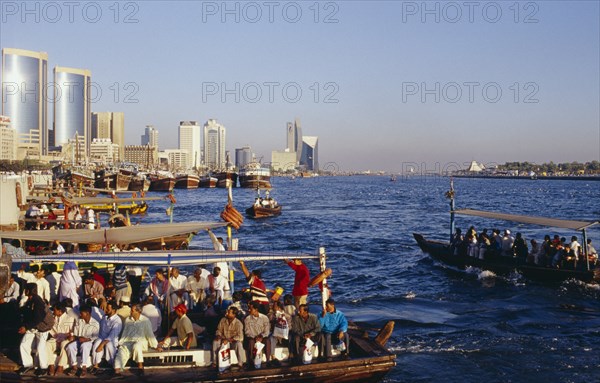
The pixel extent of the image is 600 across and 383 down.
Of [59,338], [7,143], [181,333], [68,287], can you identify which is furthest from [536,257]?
[7,143]

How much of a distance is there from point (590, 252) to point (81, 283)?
1888cm

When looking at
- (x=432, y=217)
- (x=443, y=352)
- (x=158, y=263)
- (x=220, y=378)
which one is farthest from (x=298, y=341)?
(x=432, y=217)

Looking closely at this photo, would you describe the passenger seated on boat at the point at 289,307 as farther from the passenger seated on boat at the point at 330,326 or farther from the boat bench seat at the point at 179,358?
the boat bench seat at the point at 179,358

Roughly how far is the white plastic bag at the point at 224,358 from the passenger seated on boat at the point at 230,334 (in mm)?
79

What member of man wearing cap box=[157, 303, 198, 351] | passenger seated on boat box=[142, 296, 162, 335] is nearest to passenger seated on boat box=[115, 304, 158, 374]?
man wearing cap box=[157, 303, 198, 351]

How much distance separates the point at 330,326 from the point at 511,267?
15.2 m

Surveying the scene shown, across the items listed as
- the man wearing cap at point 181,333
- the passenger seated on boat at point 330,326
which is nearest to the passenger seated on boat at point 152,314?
the man wearing cap at point 181,333

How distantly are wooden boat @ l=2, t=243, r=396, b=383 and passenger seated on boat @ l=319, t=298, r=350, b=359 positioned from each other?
0.73ft

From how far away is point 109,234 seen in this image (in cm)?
1527

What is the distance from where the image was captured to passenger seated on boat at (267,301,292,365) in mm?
10984

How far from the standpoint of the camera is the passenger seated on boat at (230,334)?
10.6m

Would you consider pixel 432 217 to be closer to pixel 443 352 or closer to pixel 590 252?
pixel 590 252

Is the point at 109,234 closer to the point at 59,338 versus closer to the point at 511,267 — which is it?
the point at 59,338

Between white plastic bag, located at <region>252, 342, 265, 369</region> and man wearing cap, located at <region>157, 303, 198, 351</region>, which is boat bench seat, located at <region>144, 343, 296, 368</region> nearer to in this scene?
man wearing cap, located at <region>157, 303, 198, 351</region>
